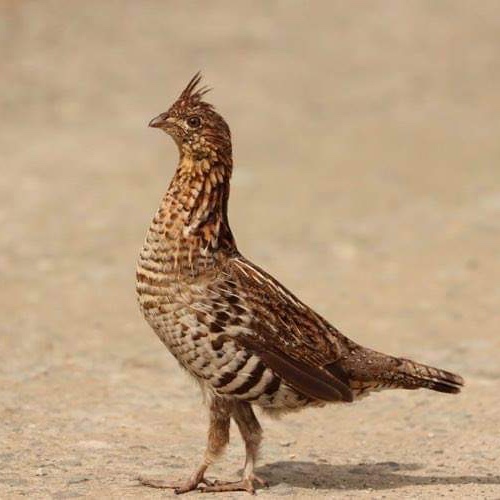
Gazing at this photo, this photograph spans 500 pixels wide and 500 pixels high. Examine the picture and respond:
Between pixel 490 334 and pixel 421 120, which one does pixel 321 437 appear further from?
pixel 421 120

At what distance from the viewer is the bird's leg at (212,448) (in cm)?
630

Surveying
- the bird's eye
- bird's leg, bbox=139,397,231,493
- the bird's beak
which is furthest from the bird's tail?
the bird's beak

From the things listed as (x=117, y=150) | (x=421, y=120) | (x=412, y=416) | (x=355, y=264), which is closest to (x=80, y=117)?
(x=117, y=150)

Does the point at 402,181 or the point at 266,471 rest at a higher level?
the point at 402,181

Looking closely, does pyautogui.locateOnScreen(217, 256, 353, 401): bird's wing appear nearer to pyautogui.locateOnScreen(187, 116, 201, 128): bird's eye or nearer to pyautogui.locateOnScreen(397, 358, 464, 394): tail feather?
pyautogui.locateOnScreen(397, 358, 464, 394): tail feather

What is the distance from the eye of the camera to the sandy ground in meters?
7.25

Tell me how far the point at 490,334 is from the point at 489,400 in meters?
1.62

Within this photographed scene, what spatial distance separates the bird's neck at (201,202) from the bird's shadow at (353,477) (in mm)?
1203

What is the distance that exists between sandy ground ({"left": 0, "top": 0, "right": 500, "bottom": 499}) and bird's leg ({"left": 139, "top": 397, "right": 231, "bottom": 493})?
0.35 ft

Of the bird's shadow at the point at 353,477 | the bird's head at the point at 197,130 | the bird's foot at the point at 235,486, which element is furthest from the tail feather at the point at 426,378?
the bird's head at the point at 197,130

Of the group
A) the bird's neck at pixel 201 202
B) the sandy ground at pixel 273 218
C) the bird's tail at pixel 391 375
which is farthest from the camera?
the sandy ground at pixel 273 218

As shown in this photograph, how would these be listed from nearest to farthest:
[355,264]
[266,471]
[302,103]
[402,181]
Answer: [266,471] → [355,264] → [402,181] → [302,103]

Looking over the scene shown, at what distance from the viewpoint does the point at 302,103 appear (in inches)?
693

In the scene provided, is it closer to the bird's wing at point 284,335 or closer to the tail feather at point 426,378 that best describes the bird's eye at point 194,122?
the bird's wing at point 284,335
